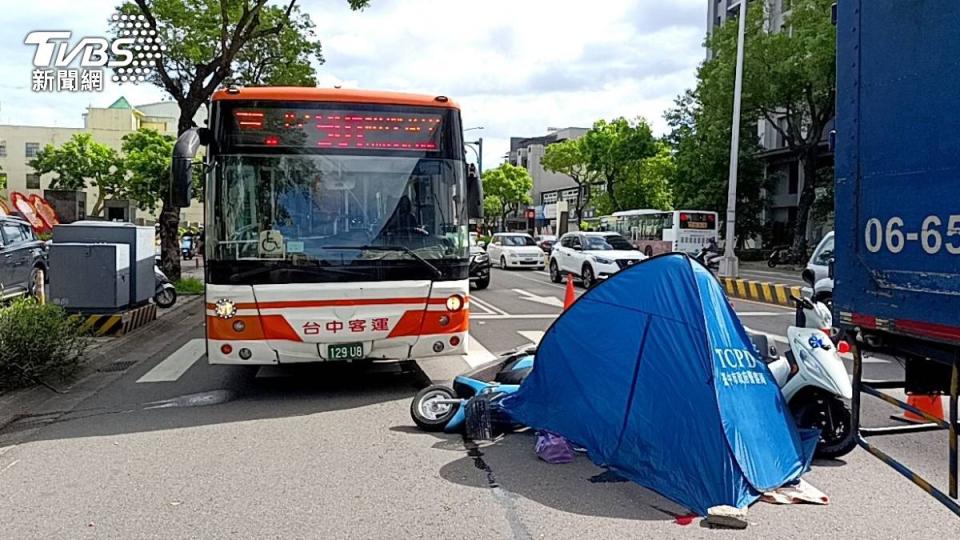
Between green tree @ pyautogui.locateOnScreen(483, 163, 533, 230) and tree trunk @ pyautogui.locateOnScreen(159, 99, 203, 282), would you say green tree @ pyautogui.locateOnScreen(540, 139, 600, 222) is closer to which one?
green tree @ pyautogui.locateOnScreen(483, 163, 533, 230)

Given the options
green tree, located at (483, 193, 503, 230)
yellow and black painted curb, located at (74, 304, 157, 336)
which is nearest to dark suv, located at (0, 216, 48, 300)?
yellow and black painted curb, located at (74, 304, 157, 336)

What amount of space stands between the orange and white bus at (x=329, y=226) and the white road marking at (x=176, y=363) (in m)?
2.10

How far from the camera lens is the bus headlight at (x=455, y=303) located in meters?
7.79

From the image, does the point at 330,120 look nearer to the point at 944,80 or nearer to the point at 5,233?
the point at 944,80

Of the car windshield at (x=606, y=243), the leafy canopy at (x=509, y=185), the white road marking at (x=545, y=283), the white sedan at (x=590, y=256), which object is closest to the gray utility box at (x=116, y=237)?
the white sedan at (x=590, y=256)

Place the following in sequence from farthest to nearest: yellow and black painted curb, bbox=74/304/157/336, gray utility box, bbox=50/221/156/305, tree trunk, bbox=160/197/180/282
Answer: tree trunk, bbox=160/197/180/282 → gray utility box, bbox=50/221/156/305 → yellow and black painted curb, bbox=74/304/157/336

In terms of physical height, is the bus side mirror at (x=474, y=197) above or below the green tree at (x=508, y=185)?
below

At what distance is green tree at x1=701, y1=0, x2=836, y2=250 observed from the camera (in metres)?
30.1

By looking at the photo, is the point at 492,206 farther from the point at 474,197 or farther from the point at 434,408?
the point at 434,408

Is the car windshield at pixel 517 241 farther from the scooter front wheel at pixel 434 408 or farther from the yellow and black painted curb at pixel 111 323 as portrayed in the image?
the scooter front wheel at pixel 434 408

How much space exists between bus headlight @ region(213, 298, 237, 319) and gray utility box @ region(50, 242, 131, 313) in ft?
17.2

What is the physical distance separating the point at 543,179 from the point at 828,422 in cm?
10074

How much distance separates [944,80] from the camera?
3324 mm

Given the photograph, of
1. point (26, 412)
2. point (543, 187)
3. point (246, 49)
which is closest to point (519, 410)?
point (26, 412)
